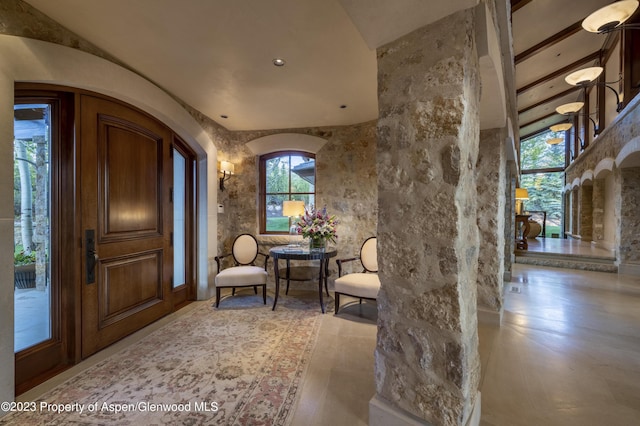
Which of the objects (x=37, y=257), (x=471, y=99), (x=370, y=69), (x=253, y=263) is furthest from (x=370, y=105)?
(x=37, y=257)

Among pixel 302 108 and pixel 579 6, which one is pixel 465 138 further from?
pixel 579 6

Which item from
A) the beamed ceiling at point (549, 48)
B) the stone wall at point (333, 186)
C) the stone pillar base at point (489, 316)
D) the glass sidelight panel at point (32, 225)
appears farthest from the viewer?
the stone wall at point (333, 186)

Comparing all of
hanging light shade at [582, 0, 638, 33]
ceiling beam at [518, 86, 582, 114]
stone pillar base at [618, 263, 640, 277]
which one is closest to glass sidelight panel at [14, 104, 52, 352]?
hanging light shade at [582, 0, 638, 33]

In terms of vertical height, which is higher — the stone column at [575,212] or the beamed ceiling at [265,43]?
the beamed ceiling at [265,43]

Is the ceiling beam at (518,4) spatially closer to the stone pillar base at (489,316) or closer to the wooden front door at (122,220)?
the stone pillar base at (489,316)

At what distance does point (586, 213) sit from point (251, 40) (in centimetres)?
1084

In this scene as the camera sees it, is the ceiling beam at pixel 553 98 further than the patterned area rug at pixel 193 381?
Yes

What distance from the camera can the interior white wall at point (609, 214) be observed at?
6188mm

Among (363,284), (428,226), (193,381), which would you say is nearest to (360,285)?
(363,284)

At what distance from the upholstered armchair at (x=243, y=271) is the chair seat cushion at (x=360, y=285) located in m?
1.05

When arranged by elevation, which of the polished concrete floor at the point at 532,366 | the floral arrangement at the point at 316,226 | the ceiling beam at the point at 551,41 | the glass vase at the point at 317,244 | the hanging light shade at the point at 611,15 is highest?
the ceiling beam at the point at 551,41

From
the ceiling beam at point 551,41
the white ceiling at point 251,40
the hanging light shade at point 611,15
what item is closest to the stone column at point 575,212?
the ceiling beam at point 551,41

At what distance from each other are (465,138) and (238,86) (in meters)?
2.51

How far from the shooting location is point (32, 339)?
1976mm
